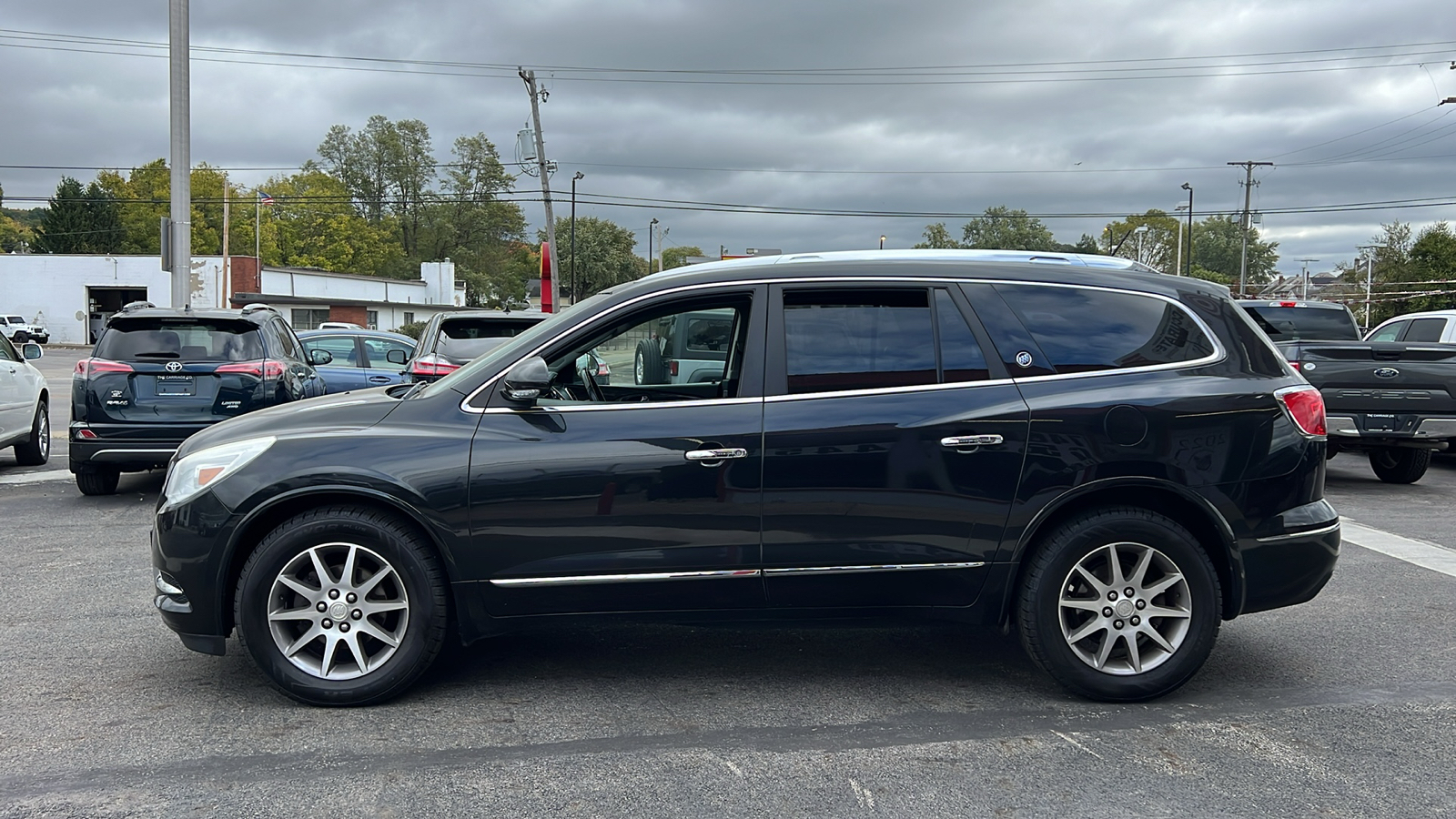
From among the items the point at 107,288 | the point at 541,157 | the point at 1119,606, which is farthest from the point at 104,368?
the point at 107,288

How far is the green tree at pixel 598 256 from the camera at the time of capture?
3703 inches

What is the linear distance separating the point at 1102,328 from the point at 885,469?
3.65 feet

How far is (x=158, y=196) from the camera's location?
318ft

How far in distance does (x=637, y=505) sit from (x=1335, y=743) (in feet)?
8.94

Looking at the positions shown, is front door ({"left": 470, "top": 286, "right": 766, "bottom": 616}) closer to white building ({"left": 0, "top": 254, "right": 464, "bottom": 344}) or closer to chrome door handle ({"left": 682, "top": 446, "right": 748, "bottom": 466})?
chrome door handle ({"left": 682, "top": 446, "right": 748, "bottom": 466})

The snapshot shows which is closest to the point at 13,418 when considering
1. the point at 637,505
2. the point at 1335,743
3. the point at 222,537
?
the point at 222,537

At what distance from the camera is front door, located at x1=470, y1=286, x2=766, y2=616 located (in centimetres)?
423

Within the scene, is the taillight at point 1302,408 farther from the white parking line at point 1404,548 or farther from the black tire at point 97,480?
the black tire at point 97,480

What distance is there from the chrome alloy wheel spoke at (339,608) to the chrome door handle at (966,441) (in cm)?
221

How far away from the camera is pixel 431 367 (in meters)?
10.6

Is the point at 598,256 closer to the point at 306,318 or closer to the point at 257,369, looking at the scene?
the point at 306,318

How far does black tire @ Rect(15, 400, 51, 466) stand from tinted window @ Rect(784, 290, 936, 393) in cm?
1051

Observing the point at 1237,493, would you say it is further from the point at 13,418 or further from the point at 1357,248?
the point at 1357,248

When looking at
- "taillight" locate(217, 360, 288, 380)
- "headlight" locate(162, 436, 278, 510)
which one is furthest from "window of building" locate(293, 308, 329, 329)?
"headlight" locate(162, 436, 278, 510)
